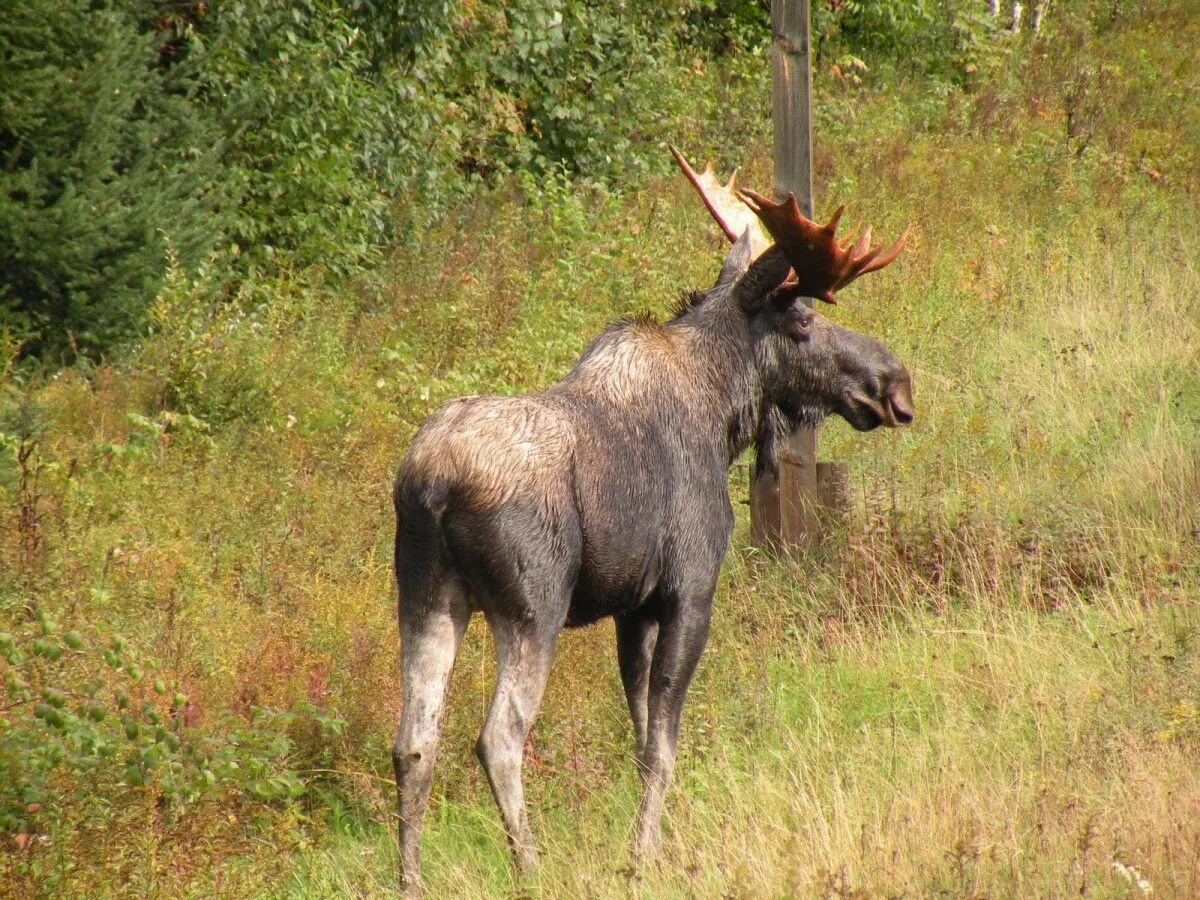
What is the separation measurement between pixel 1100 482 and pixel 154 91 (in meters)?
7.13

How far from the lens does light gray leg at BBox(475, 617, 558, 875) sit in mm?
4793

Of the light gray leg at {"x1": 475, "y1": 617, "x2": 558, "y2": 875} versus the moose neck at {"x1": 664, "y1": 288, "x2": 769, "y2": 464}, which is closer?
the light gray leg at {"x1": 475, "y1": 617, "x2": 558, "y2": 875}

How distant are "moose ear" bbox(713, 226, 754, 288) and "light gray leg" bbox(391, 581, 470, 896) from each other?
1963mm

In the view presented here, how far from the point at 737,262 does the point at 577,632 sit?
201 centimetres

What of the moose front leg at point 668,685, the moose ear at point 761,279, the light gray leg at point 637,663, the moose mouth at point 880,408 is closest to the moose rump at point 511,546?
the moose front leg at point 668,685

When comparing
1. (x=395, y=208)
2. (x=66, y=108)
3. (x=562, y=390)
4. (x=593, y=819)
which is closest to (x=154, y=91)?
(x=66, y=108)

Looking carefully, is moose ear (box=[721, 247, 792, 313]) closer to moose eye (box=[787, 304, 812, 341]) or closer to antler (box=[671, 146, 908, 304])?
antler (box=[671, 146, 908, 304])

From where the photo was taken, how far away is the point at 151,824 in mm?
4641

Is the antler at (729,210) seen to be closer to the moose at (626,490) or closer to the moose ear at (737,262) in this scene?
the moose at (626,490)

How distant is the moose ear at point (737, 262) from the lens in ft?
20.1

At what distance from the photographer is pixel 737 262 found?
615 cm

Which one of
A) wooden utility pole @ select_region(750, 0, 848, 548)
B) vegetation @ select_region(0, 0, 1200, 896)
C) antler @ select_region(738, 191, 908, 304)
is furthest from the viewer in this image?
wooden utility pole @ select_region(750, 0, 848, 548)

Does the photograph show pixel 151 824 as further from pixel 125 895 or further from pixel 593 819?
pixel 593 819

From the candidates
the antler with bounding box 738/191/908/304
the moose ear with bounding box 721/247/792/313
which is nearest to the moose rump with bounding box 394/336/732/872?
the moose ear with bounding box 721/247/792/313
